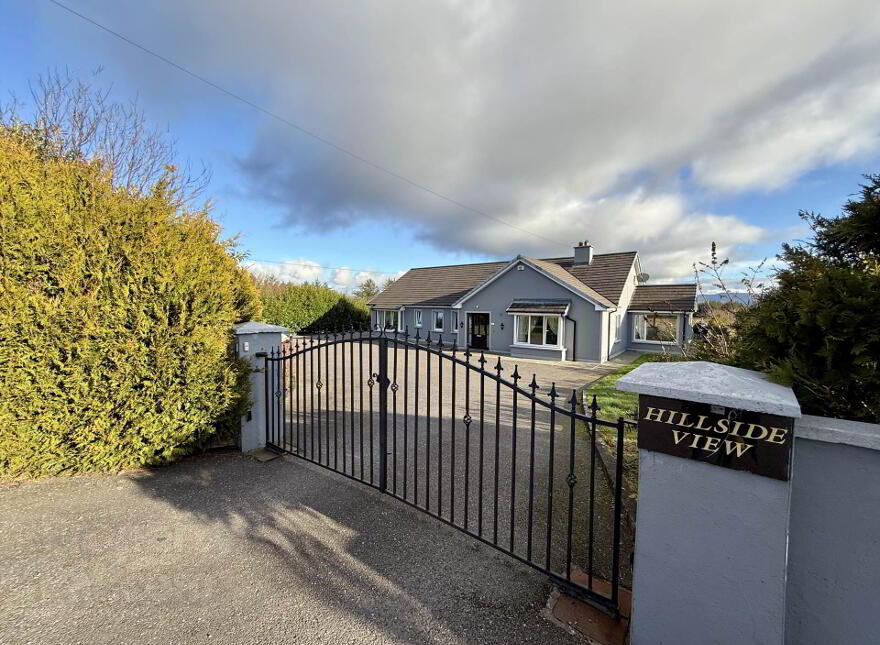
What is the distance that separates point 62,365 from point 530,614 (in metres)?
4.94

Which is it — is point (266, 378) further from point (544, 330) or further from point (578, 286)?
point (578, 286)

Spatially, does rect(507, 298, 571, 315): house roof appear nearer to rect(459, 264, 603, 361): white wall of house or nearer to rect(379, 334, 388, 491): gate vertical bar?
rect(459, 264, 603, 361): white wall of house

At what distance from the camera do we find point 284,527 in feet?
10.8

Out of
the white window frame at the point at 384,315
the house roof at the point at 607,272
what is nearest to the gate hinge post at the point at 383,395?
the house roof at the point at 607,272

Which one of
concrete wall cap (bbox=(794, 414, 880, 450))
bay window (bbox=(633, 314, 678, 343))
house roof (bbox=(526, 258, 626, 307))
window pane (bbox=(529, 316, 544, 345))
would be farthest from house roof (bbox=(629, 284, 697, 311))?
concrete wall cap (bbox=(794, 414, 880, 450))

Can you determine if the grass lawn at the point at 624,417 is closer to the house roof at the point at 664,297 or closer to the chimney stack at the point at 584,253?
the house roof at the point at 664,297

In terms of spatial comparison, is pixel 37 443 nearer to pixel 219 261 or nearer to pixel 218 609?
pixel 219 261

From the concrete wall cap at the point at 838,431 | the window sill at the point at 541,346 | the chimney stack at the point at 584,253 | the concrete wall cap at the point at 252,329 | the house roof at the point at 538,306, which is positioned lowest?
the window sill at the point at 541,346

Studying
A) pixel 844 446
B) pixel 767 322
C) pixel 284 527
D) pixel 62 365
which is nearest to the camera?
pixel 844 446

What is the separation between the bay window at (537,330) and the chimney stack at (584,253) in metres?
5.88

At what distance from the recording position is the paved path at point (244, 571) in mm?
2256

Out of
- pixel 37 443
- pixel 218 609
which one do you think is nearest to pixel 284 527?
pixel 218 609

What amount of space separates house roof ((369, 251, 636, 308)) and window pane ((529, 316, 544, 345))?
2.26 meters

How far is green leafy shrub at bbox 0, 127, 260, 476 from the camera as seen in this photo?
356 cm
